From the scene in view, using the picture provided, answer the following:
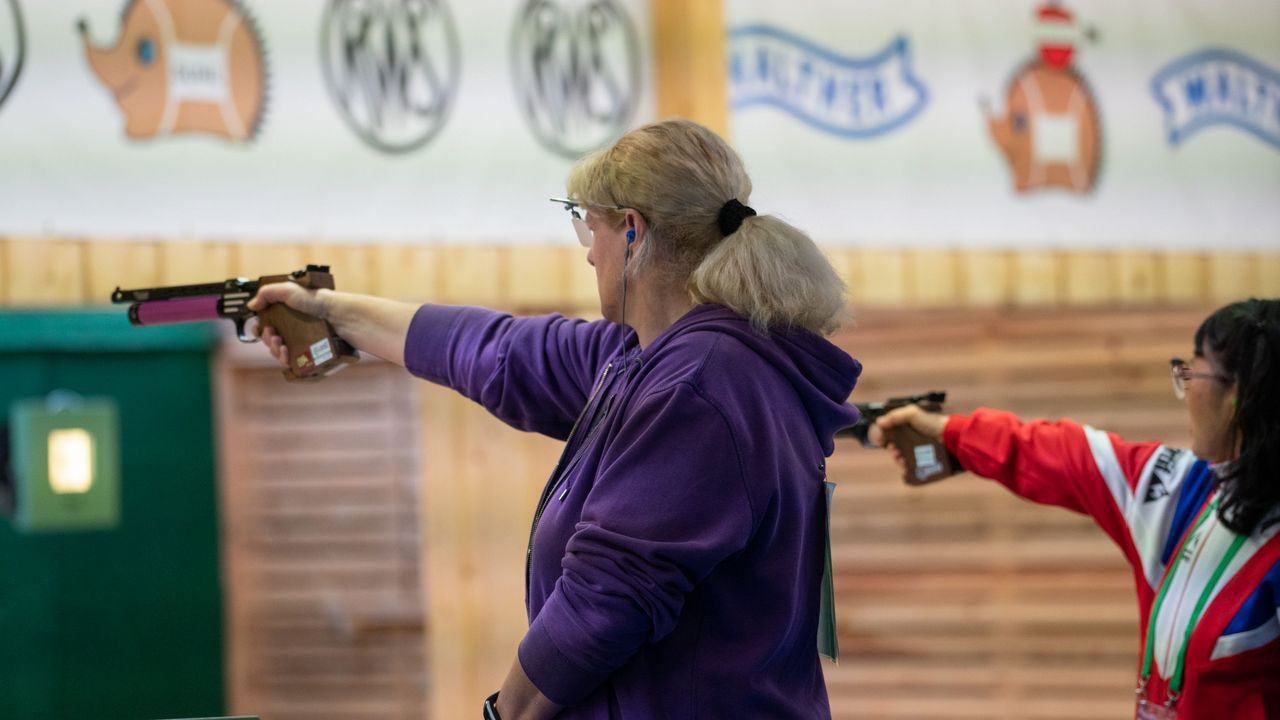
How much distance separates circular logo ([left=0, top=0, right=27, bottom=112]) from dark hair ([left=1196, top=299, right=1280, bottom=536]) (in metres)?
2.67

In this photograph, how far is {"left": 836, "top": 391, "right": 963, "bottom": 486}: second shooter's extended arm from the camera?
8.08 feet

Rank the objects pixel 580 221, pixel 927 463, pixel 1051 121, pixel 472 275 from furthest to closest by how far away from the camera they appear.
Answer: pixel 1051 121, pixel 472 275, pixel 927 463, pixel 580 221

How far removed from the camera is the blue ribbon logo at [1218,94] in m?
4.20

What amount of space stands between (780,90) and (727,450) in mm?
2513

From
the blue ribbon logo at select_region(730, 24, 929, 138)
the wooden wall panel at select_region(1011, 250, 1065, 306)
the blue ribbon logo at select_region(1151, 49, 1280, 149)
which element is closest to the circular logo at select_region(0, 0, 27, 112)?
the blue ribbon logo at select_region(730, 24, 929, 138)

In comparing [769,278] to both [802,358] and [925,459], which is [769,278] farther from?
[925,459]

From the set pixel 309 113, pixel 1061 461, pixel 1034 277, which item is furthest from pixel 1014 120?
pixel 309 113

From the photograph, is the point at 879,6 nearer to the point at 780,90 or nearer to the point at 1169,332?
the point at 780,90

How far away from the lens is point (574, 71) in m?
3.61

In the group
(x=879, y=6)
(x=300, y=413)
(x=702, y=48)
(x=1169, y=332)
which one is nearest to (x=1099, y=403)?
(x=1169, y=332)

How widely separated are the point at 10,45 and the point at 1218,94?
356 cm

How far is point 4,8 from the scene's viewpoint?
3.05m

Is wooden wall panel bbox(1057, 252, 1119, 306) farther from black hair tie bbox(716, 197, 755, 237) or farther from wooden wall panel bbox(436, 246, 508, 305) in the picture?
black hair tie bbox(716, 197, 755, 237)

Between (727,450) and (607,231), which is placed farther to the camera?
(607,231)
